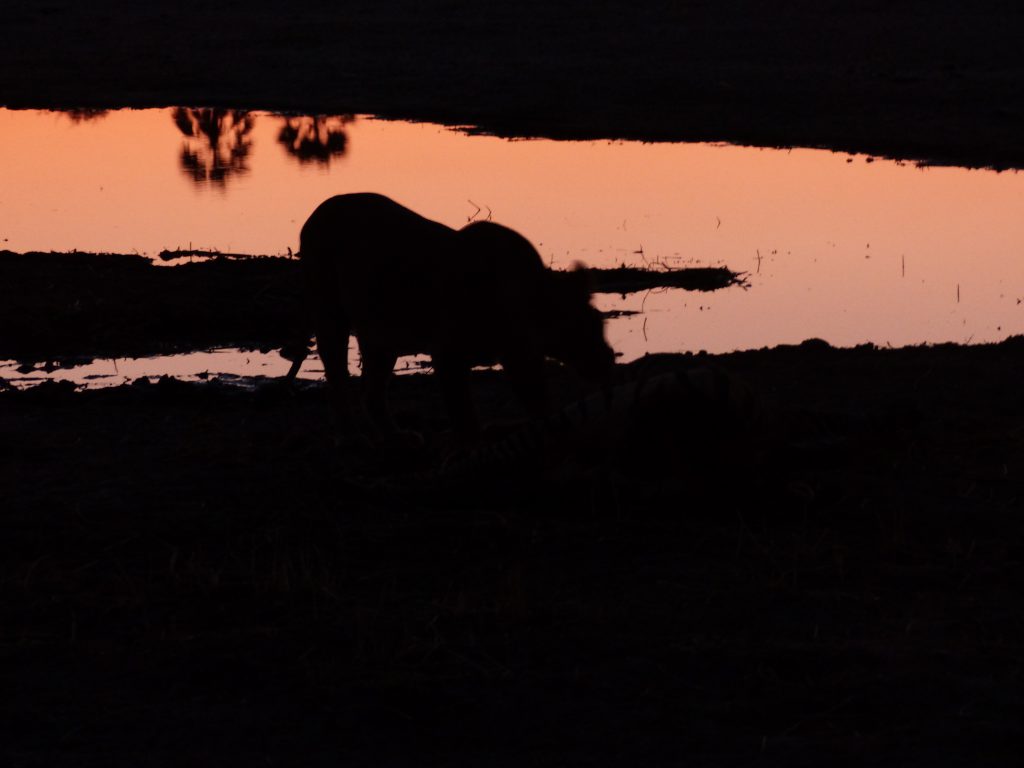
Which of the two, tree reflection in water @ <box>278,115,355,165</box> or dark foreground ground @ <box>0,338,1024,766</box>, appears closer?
dark foreground ground @ <box>0,338,1024,766</box>

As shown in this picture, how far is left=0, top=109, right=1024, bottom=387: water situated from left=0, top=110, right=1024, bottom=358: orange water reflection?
3 cm

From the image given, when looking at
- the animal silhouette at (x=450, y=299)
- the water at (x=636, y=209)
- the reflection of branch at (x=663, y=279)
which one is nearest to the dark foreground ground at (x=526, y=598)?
the animal silhouette at (x=450, y=299)

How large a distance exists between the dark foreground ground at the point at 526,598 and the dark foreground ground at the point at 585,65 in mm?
13947

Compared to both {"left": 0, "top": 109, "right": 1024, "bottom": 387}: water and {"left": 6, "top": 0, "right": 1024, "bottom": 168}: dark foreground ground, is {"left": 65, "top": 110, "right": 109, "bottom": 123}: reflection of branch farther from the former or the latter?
{"left": 0, "top": 109, "right": 1024, "bottom": 387}: water

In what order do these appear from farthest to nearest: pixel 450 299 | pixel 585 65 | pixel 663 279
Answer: pixel 585 65 < pixel 663 279 < pixel 450 299

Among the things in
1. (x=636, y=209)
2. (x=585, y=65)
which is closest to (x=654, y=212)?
(x=636, y=209)

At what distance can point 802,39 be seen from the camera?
28.0 m

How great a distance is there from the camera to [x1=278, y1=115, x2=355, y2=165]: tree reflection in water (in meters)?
20.7

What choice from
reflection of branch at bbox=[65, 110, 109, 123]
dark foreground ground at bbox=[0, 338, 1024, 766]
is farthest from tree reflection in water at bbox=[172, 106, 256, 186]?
dark foreground ground at bbox=[0, 338, 1024, 766]

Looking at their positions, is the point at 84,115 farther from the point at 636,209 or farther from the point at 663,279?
the point at 663,279

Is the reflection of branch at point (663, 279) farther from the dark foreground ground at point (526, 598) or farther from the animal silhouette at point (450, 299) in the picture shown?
the animal silhouette at point (450, 299)

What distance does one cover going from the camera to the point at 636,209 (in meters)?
16.3

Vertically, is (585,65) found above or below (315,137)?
above

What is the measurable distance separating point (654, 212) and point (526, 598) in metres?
11.5
